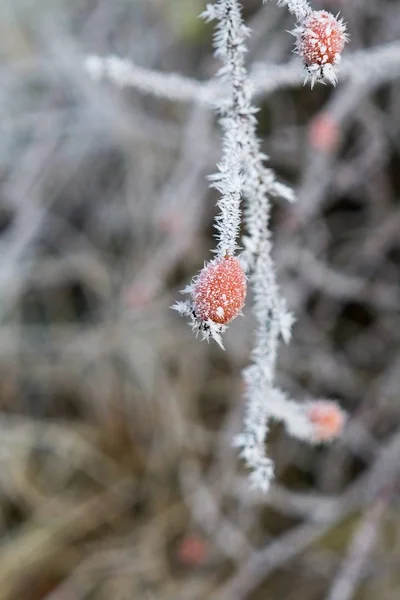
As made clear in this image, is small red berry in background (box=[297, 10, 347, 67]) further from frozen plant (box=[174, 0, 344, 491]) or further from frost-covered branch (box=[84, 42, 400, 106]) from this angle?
frost-covered branch (box=[84, 42, 400, 106])

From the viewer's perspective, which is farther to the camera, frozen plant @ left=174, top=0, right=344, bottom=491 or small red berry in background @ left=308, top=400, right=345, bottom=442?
small red berry in background @ left=308, top=400, right=345, bottom=442

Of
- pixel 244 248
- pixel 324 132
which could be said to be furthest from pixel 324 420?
pixel 324 132

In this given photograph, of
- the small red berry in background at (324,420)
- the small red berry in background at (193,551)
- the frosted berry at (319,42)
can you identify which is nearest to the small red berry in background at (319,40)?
the frosted berry at (319,42)

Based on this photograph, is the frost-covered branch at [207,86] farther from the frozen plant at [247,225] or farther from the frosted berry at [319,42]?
the frosted berry at [319,42]

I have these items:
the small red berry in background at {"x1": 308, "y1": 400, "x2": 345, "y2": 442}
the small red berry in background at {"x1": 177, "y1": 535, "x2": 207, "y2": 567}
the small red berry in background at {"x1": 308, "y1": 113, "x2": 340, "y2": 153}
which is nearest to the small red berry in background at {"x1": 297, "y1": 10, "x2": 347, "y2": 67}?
the small red berry in background at {"x1": 308, "y1": 400, "x2": 345, "y2": 442}

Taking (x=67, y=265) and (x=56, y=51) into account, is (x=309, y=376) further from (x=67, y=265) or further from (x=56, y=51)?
(x=56, y=51)

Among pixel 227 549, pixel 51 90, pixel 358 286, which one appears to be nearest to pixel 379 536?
pixel 227 549

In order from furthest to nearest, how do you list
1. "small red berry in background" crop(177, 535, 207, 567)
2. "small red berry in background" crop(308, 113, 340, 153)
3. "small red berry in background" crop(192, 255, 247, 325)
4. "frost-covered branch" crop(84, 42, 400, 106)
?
1. "small red berry in background" crop(177, 535, 207, 567)
2. "small red berry in background" crop(308, 113, 340, 153)
3. "frost-covered branch" crop(84, 42, 400, 106)
4. "small red berry in background" crop(192, 255, 247, 325)

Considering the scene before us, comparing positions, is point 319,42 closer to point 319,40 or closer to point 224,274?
point 319,40
